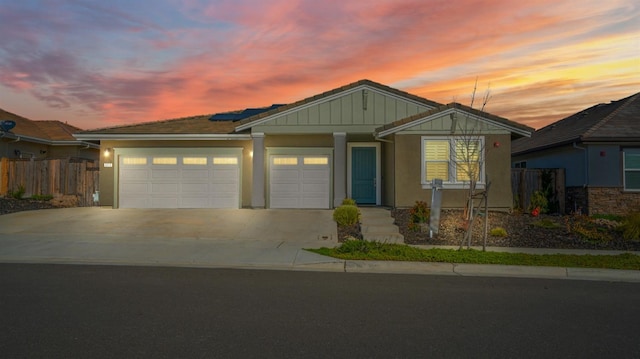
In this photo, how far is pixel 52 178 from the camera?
20375 millimetres

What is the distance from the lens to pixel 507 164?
53.9ft

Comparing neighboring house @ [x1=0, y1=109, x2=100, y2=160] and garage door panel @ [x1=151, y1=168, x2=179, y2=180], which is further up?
neighboring house @ [x1=0, y1=109, x2=100, y2=160]

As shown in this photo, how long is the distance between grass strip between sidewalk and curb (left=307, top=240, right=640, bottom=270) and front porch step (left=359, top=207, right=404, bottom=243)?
1.63m

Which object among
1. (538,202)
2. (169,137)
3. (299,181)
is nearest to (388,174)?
(299,181)

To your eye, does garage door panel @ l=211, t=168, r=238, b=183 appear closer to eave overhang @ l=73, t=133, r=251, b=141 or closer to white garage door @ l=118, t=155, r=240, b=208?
white garage door @ l=118, t=155, r=240, b=208

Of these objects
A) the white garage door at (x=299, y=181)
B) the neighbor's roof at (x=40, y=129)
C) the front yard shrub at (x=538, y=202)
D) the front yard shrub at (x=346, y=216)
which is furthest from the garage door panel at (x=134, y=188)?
the front yard shrub at (x=538, y=202)

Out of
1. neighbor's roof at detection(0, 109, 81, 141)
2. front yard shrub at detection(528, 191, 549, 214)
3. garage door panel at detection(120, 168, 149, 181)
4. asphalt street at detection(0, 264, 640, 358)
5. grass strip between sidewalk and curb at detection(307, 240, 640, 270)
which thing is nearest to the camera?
asphalt street at detection(0, 264, 640, 358)

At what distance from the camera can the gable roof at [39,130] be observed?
25.5 metres

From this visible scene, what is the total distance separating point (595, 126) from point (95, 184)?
20260 mm

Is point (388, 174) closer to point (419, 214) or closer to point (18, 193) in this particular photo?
point (419, 214)

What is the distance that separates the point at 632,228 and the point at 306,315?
36.6ft

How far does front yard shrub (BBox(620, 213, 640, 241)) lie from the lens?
1303 centimetres

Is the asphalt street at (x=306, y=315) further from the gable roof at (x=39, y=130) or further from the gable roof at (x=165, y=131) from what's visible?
the gable roof at (x=39, y=130)

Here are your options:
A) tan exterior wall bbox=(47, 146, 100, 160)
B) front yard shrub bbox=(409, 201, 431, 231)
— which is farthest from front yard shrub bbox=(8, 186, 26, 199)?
front yard shrub bbox=(409, 201, 431, 231)
